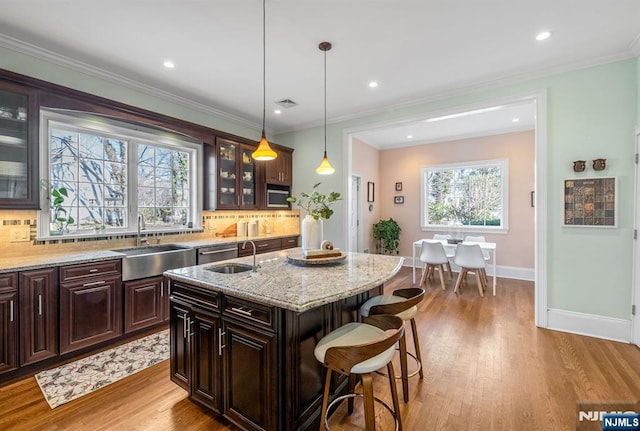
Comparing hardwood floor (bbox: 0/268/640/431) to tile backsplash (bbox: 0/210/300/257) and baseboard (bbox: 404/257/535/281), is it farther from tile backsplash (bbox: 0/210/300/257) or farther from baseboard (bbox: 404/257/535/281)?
baseboard (bbox: 404/257/535/281)

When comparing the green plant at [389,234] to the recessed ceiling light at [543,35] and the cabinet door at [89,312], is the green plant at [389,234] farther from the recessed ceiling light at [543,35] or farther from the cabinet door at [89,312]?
the cabinet door at [89,312]

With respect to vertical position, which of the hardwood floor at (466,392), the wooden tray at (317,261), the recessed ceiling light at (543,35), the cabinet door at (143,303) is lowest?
the hardwood floor at (466,392)

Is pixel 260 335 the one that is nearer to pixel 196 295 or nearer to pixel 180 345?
pixel 196 295

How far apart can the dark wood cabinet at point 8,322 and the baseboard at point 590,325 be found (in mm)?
5128

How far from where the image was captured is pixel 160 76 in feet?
11.0

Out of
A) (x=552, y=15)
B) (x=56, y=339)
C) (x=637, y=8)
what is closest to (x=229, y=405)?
(x=56, y=339)

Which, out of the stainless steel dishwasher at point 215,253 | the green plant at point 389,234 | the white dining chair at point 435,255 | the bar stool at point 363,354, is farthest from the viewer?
the green plant at point 389,234

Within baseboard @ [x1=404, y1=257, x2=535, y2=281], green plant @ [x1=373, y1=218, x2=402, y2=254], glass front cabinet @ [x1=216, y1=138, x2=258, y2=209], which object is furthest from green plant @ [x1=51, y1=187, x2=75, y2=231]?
baseboard @ [x1=404, y1=257, x2=535, y2=281]

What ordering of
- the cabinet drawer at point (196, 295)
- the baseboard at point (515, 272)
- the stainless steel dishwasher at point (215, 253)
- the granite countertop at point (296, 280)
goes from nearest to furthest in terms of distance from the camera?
the granite countertop at point (296, 280) < the cabinet drawer at point (196, 295) < the stainless steel dishwasher at point (215, 253) < the baseboard at point (515, 272)

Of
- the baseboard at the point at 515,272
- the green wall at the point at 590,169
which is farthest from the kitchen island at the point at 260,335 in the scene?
the baseboard at the point at 515,272

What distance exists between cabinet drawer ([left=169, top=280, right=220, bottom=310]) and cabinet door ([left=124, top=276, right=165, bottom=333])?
4.18 ft

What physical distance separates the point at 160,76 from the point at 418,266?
5960 mm

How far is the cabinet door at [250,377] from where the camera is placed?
60.7 inches

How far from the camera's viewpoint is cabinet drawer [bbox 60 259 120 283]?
99.3 inches
